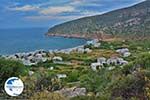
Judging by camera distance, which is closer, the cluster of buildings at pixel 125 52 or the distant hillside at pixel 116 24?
the cluster of buildings at pixel 125 52

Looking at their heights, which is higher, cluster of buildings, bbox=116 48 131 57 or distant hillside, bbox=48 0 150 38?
distant hillside, bbox=48 0 150 38

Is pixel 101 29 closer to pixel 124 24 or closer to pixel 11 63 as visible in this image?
pixel 124 24

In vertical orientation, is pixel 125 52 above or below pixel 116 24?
below

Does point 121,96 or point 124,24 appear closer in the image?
point 121,96

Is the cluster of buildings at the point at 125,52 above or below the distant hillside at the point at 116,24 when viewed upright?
below

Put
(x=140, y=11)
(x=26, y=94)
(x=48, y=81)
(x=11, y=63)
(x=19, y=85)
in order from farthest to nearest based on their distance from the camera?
(x=140, y=11)
(x=11, y=63)
(x=48, y=81)
(x=26, y=94)
(x=19, y=85)

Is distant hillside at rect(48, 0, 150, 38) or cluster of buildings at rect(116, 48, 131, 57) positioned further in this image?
distant hillside at rect(48, 0, 150, 38)

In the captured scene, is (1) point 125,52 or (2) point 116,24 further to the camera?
(2) point 116,24

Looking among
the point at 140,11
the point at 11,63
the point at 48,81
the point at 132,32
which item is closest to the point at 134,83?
the point at 48,81
